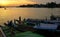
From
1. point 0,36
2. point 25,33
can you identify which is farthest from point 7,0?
point 0,36

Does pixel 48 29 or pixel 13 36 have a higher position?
pixel 13 36

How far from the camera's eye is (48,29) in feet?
10.5

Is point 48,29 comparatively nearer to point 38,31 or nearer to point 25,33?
point 38,31

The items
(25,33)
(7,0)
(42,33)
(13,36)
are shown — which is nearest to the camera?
(13,36)

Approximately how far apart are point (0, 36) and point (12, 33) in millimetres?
335

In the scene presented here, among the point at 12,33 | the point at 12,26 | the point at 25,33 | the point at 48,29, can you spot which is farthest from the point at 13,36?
the point at 48,29

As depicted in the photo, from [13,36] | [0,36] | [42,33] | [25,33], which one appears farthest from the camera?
[42,33]

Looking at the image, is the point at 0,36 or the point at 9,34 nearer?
the point at 0,36

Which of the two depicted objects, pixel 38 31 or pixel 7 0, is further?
pixel 7 0

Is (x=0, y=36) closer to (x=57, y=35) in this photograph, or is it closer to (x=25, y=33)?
(x=25, y=33)

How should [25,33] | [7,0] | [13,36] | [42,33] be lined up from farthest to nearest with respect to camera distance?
1. [7,0]
2. [42,33]
3. [25,33]
4. [13,36]

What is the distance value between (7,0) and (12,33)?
8.10 feet

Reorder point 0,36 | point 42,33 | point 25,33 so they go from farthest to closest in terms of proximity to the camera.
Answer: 1. point 42,33
2. point 25,33
3. point 0,36

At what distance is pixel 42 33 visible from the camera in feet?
10.2
